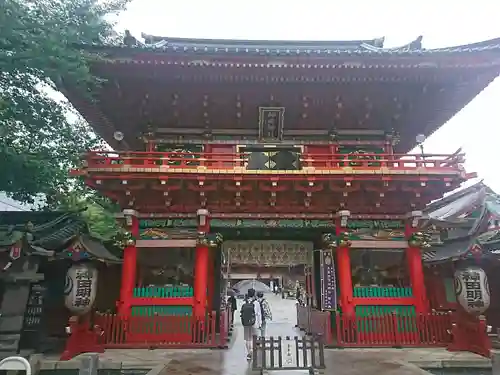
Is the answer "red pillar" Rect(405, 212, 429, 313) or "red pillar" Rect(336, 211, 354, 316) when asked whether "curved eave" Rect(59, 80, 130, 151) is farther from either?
"red pillar" Rect(405, 212, 429, 313)

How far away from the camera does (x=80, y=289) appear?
9797mm

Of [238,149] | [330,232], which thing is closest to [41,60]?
[238,149]

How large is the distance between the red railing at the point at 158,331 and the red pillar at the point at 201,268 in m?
0.41

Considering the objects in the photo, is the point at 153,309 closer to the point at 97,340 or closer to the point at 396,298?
the point at 97,340

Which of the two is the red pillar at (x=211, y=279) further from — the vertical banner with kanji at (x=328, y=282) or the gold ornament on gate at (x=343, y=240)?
the gold ornament on gate at (x=343, y=240)

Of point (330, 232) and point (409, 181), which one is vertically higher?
point (409, 181)

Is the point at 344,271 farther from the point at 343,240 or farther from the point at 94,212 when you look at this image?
the point at 94,212

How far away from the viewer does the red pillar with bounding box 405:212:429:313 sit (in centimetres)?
1101

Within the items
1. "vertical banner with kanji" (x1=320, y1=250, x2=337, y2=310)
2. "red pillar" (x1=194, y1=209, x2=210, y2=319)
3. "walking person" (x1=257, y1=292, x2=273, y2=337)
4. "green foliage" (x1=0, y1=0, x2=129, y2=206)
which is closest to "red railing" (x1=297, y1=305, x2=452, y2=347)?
"vertical banner with kanji" (x1=320, y1=250, x2=337, y2=310)

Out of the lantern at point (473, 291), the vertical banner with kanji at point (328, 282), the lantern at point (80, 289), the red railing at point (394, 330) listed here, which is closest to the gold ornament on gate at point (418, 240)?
the lantern at point (473, 291)

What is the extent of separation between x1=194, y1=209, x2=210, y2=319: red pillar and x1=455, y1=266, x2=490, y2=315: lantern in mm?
7220

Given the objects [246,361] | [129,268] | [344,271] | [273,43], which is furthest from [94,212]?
[273,43]

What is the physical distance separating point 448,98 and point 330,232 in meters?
6.10

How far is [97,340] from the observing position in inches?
394
